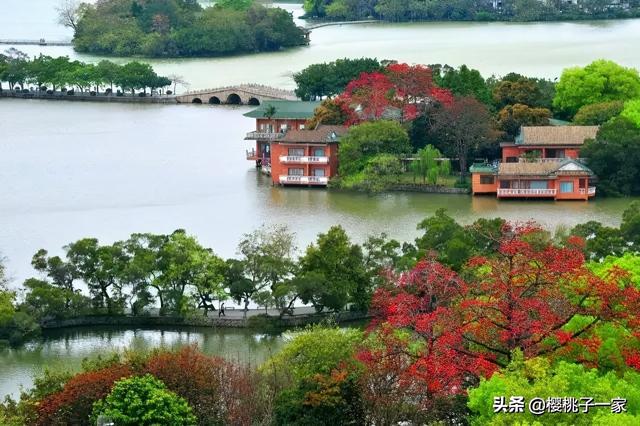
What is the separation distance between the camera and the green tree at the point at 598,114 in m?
29.6

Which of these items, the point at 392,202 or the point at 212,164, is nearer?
the point at 392,202

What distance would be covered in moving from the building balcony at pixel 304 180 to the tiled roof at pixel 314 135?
621mm

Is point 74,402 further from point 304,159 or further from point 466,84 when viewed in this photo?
point 466,84

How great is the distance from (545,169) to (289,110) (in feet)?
22.5

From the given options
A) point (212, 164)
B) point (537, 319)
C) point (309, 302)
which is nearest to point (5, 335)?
point (309, 302)

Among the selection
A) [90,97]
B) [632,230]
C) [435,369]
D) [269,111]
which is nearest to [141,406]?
[435,369]

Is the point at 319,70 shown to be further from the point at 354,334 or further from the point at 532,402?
the point at 532,402

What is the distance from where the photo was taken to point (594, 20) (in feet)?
199

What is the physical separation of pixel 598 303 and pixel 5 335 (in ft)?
23.7

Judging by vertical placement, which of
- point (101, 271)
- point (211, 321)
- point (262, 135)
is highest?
point (262, 135)

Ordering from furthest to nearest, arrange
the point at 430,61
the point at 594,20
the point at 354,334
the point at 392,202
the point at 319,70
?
1. the point at 594,20
2. the point at 430,61
3. the point at 319,70
4. the point at 392,202
5. the point at 354,334

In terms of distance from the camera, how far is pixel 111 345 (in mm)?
19406

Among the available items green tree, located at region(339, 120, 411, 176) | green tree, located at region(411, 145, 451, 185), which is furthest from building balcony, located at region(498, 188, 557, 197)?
green tree, located at region(339, 120, 411, 176)

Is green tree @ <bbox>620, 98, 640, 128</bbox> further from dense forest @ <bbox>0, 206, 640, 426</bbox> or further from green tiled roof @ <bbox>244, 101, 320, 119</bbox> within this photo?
dense forest @ <bbox>0, 206, 640, 426</bbox>
